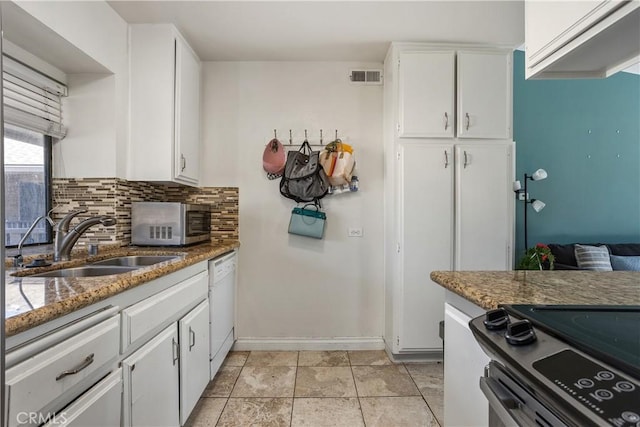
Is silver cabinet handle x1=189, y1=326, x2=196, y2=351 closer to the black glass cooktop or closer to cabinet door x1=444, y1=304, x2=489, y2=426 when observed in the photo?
cabinet door x1=444, y1=304, x2=489, y2=426

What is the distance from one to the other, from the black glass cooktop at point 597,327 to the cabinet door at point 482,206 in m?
1.66

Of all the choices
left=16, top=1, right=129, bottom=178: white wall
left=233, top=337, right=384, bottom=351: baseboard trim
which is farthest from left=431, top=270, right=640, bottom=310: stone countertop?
left=16, top=1, right=129, bottom=178: white wall

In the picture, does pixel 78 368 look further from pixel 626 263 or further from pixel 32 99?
pixel 626 263

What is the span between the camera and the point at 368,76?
274 centimetres

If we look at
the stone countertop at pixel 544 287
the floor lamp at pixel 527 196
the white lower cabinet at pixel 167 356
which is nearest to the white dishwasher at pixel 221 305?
the white lower cabinet at pixel 167 356

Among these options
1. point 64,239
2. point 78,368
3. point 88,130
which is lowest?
point 78,368

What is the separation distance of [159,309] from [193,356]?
518 millimetres

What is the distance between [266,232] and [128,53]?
1.66m

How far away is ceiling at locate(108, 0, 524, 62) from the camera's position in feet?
6.54

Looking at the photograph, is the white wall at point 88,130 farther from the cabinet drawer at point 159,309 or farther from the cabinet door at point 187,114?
the cabinet drawer at point 159,309

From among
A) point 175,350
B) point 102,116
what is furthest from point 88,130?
point 175,350

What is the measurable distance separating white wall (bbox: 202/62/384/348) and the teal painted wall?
163cm

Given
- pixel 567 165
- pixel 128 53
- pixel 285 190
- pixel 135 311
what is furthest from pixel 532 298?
pixel 567 165

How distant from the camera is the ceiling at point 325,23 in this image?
6.54 ft
